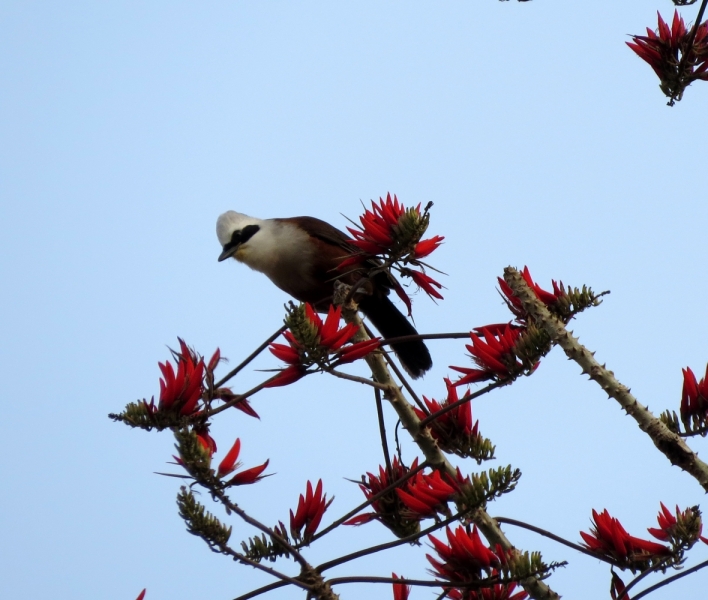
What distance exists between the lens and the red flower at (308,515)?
1884 millimetres

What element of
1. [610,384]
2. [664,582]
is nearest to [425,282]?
[610,384]

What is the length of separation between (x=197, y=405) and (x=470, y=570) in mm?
717

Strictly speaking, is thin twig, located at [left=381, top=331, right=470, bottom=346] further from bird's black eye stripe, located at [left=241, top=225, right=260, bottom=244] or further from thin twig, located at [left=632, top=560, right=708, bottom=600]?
bird's black eye stripe, located at [left=241, top=225, right=260, bottom=244]

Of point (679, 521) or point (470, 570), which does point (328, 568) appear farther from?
point (679, 521)

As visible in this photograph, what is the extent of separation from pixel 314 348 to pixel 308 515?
1.25 ft

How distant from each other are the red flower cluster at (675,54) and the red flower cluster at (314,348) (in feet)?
3.39

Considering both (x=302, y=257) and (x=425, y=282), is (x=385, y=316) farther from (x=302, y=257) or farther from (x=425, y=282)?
(x=425, y=282)

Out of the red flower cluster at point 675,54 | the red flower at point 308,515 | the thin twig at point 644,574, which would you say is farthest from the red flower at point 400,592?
the red flower cluster at point 675,54

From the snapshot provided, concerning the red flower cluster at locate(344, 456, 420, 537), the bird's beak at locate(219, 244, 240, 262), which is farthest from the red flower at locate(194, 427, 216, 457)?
the bird's beak at locate(219, 244, 240, 262)

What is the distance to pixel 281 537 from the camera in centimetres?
184

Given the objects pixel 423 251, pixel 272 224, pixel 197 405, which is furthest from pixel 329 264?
pixel 197 405

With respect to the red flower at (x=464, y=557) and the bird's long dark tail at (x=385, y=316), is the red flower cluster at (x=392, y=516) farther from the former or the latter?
the bird's long dark tail at (x=385, y=316)

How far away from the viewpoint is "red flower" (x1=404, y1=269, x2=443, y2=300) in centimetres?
235

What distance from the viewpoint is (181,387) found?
184 centimetres
